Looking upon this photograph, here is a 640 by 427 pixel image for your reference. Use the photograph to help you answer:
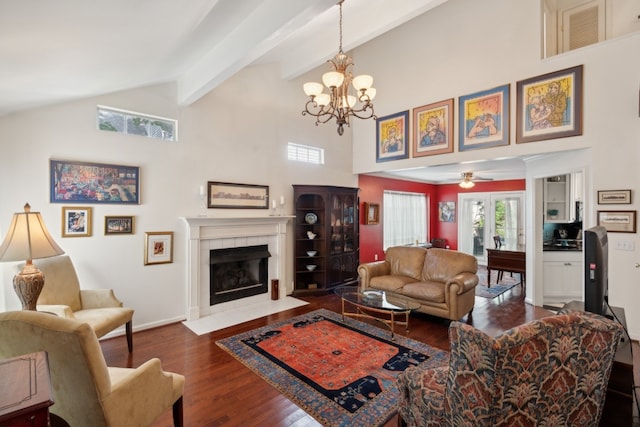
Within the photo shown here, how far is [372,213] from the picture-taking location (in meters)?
6.93

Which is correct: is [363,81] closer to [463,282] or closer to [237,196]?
[237,196]

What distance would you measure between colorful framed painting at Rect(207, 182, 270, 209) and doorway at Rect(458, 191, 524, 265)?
6642mm

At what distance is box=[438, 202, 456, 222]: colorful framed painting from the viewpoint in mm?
9156

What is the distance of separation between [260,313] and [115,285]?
190cm

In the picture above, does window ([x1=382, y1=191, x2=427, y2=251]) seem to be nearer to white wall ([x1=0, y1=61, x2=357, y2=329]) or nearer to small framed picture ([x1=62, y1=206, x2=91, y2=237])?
white wall ([x1=0, y1=61, x2=357, y2=329])

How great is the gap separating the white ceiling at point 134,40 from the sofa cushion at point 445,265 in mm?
3396

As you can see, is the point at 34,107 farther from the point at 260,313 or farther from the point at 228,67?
the point at 260,313

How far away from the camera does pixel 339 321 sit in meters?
3.99

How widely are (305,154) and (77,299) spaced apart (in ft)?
13.3

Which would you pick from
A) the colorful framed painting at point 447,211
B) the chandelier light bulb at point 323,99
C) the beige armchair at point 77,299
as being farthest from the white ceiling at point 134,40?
the colorful framed painting at point 447,211

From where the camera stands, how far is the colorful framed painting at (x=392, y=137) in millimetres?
5531

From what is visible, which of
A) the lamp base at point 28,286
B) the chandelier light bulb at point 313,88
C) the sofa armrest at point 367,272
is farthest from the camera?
the sofa armrest at point 367,272

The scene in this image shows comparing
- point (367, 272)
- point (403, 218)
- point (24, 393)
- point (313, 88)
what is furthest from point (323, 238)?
point (24, 393)

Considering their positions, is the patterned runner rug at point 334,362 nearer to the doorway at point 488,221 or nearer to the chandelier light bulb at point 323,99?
the chandelier light bulb at point 323,99
